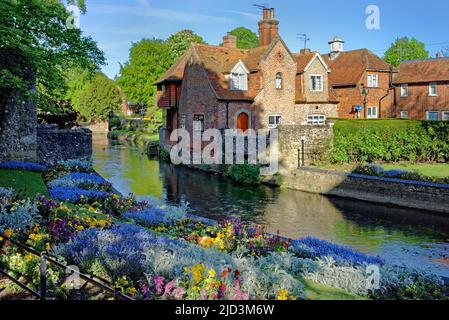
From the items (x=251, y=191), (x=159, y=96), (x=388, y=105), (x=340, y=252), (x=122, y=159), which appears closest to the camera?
(x=340, y=252)

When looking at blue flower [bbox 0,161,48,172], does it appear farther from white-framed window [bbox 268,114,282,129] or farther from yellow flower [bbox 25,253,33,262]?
white-framed window [bbox 268,114,282,129]

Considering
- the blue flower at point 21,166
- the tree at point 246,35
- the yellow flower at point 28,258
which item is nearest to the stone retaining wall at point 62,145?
the blue flower at point 21,166

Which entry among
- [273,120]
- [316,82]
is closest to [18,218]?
[273,120]

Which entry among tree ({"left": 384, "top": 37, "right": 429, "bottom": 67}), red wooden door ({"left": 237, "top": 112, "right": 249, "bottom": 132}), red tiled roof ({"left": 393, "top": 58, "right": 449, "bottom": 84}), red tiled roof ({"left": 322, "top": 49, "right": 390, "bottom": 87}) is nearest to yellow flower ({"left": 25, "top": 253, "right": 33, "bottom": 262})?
red wooden door ({"left": 237, "top": 112, "right": 249, "bottom": 132})

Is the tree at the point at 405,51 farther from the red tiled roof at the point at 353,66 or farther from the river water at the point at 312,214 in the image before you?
the river water at the point at 312,214

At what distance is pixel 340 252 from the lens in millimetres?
10617

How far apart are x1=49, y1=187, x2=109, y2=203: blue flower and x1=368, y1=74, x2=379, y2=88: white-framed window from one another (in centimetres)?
4133

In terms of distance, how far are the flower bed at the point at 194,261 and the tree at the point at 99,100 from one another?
79219mm

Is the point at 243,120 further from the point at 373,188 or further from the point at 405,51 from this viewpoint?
the point at 405,51

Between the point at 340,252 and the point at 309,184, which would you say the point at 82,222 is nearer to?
the point at 340,252

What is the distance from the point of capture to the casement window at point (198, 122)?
41594mm

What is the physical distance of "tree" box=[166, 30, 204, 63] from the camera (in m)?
76.1

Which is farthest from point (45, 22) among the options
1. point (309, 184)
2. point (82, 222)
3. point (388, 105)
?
point (388, 105)
